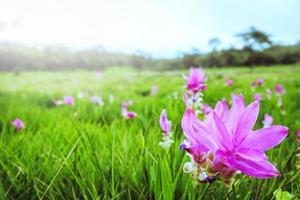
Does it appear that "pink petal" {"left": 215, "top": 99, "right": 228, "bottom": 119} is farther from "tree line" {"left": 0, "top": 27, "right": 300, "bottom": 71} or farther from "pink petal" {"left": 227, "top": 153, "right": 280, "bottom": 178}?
"tree line" {"left": 0, "top": 27, "right": 300, "bottom": 71}

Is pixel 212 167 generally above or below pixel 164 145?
above

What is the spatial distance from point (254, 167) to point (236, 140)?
0.05 metres

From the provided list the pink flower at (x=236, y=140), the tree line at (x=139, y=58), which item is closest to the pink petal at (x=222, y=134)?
the pink flower at (x=236, y=140)

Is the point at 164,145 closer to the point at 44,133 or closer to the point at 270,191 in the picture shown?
the point at 270,191

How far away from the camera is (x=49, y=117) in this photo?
2836 mm

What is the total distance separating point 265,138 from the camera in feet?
1.74

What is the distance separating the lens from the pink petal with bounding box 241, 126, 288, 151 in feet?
1.69

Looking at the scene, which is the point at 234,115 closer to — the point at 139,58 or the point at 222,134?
the point at 222,134

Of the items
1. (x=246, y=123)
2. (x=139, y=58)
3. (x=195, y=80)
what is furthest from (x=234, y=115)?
(x=139, y=58)

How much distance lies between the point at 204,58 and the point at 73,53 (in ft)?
47.9

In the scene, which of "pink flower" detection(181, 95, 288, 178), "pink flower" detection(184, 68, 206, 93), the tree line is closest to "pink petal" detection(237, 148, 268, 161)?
"pink flower" detection(181, 95, 288, 178)

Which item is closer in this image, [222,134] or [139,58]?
[222,134]

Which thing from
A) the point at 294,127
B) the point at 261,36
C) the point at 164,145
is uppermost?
the point at 261,36

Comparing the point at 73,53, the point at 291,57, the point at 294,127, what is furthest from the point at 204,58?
the point at 294,127
